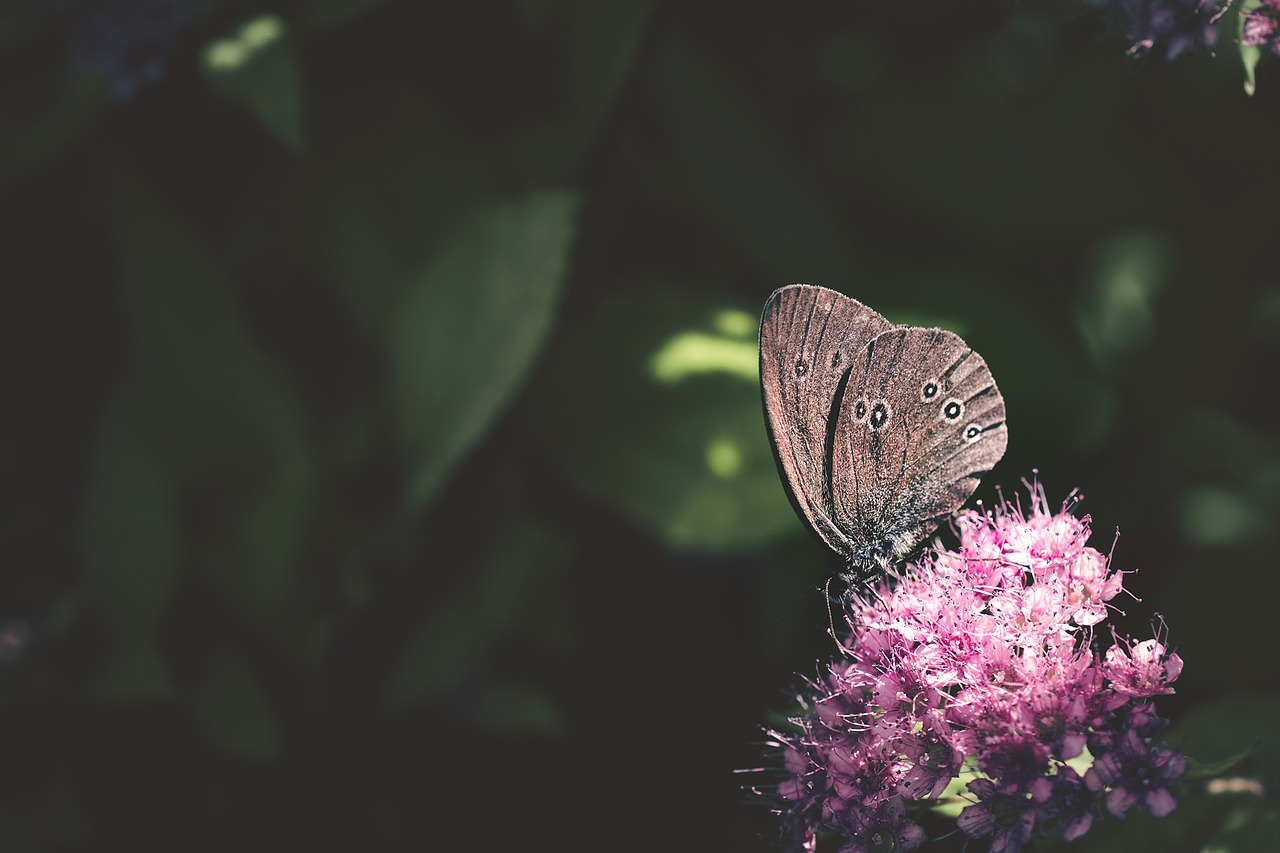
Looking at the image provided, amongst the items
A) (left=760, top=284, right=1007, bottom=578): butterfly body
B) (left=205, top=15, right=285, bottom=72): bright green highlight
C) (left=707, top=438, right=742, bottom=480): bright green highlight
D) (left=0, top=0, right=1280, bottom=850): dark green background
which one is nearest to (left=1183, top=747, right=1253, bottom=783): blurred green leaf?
(left=760, top=284, right=1007, bottom=578): butterfly body

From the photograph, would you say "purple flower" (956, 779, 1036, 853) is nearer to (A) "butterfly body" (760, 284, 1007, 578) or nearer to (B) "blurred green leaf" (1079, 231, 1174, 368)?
(A) "butterfly body" (760, 284, 1007, 578)

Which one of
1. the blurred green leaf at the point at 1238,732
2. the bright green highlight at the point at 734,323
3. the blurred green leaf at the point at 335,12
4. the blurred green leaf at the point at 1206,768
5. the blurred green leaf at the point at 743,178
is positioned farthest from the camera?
the blurred green leaf at the point at 743,178

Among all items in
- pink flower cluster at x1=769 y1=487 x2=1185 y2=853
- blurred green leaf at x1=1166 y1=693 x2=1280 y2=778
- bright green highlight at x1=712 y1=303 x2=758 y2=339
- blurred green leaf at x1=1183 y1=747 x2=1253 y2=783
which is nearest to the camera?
blurred green leaf at x1=1183 y1=747 x2=1253 y2=783

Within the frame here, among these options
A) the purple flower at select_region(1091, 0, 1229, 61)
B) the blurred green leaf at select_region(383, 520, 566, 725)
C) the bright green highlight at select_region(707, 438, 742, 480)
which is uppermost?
the bright green highlight at select_region(707, 438, 742, 480)

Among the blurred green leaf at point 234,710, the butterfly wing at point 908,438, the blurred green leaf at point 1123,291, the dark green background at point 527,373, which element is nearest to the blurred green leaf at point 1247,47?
the butterfly wing at point 908,438

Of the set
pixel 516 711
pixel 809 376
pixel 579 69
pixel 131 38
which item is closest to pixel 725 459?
pixel 809 376

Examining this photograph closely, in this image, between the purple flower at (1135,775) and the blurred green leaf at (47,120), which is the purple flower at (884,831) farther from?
the blurred green leaf at (47,120)

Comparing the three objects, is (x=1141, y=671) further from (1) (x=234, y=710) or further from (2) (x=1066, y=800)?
(1) (x=234, y=710)
